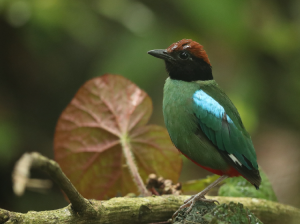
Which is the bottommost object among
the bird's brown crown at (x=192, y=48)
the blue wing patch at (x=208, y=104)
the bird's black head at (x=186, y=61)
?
the blue wing patch at (x=208, y=104)

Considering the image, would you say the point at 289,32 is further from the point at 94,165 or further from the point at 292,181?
the point at 94,165

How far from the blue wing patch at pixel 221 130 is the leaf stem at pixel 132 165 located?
0.67 metres

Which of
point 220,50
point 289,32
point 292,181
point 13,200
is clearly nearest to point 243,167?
point 292,181

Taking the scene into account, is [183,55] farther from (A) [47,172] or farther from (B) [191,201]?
(A) [47,172]

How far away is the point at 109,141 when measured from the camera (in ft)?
10.5

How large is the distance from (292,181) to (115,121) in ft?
9.71

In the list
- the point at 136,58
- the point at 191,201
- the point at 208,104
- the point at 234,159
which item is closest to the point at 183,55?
the point at 208,104

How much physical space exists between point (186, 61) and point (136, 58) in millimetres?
2385

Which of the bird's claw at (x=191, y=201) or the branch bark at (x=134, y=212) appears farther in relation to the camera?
the bird's claw at (x=191, y=201)

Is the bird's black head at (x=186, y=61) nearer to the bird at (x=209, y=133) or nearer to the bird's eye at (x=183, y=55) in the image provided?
the bird's eye at (x=183, y=55)

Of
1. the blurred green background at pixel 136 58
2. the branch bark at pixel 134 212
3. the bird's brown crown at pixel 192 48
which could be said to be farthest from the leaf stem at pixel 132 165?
the blurred green background at pixel 136 58

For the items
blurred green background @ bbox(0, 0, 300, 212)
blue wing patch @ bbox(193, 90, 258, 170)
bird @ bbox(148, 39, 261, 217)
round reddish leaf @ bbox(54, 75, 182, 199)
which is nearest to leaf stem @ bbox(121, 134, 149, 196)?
round reddish leaf @ bbox(54, 75, 182, 199)

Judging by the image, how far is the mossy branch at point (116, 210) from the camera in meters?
1.79

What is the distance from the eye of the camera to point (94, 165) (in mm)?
3178
